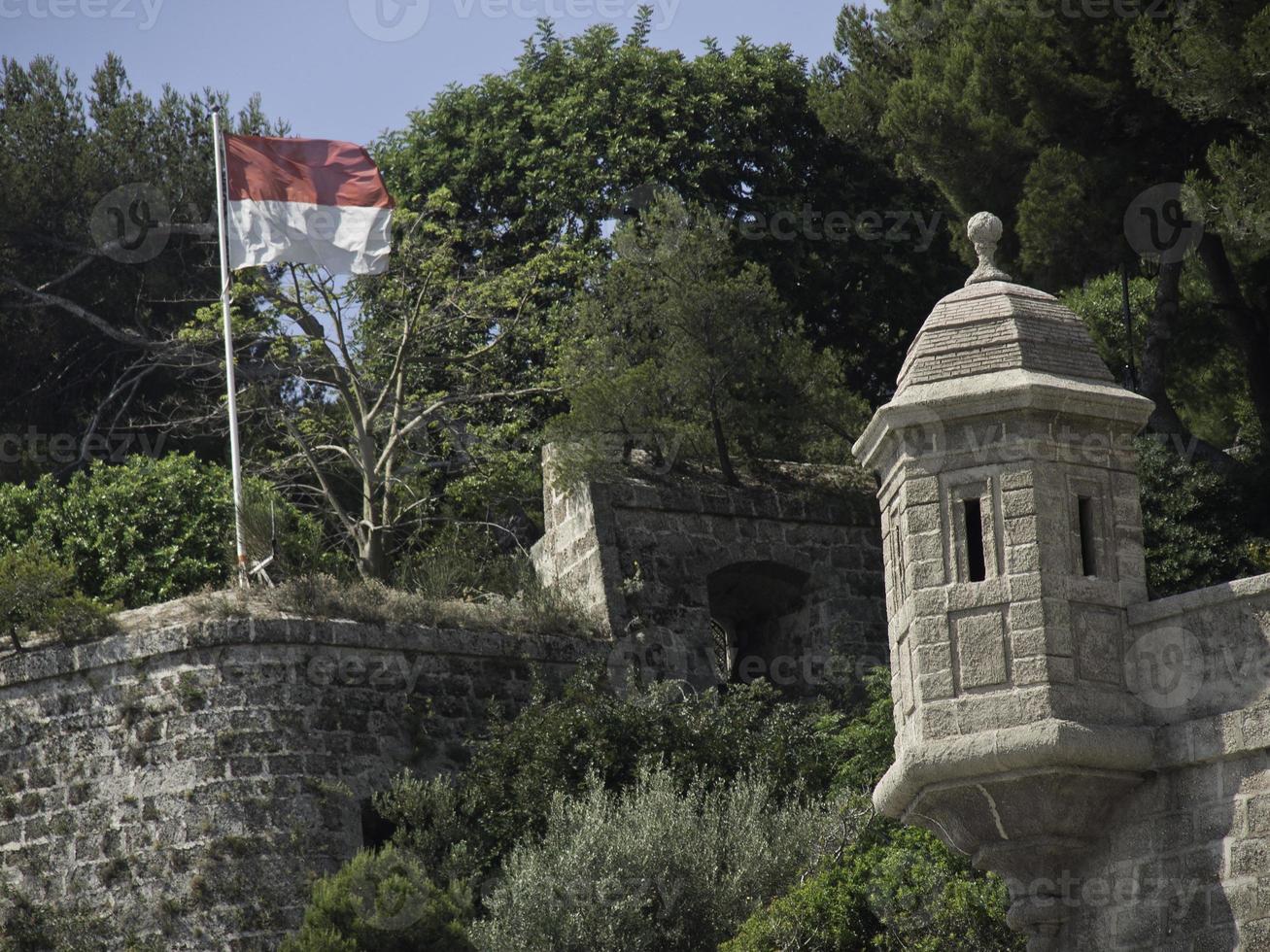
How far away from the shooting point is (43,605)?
19.2m

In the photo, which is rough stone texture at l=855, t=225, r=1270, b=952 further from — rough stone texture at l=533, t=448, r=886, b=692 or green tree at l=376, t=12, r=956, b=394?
green tree at l=376, t=12, r=956, b=394

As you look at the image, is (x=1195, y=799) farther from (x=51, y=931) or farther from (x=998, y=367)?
(x=51, y=931)

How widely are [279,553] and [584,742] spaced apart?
421 cm

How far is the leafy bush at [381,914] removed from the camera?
48.6 ft

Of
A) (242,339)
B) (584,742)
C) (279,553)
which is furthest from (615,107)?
(584,742)

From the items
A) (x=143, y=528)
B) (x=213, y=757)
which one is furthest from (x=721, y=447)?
(x=143, y=528)

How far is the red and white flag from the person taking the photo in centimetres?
2217

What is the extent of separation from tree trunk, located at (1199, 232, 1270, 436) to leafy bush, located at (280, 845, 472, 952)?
351 inches

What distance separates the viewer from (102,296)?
30922 millimetres

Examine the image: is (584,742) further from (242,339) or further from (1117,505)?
(242,339)

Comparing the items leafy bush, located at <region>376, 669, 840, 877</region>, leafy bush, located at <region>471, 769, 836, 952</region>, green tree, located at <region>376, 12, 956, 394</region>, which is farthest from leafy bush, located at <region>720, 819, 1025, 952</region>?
green tree, located at <region>376, 12, 956, 394</region>

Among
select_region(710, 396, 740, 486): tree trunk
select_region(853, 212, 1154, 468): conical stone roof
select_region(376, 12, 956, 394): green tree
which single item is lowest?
select_region(853, 212, 1154, 468): conical stone roof

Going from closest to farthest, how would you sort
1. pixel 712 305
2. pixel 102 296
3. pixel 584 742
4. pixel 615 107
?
pixel 584 742 < pixel 712 305 < pixel 615 107 < pixel 102 296

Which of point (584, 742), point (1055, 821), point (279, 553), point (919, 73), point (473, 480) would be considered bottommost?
point (1055, 821)
